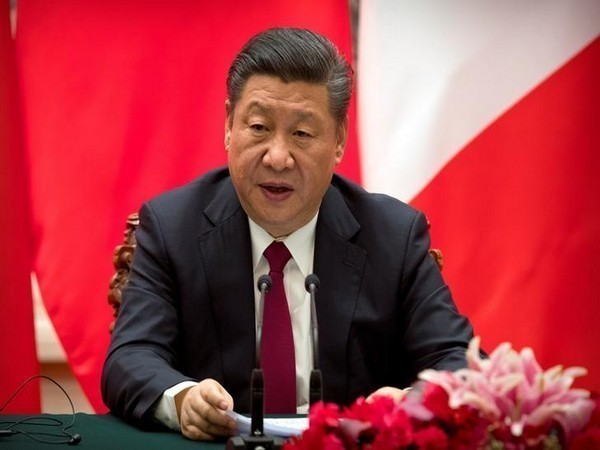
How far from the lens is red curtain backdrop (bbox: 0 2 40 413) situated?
3369 mm

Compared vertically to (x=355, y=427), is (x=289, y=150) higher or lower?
higher

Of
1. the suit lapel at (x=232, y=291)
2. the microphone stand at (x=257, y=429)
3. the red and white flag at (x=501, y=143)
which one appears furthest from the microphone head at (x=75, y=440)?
the red and white flag at (x=501, y=143)

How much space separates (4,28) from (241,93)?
1.17m

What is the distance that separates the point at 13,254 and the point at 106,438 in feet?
4.55

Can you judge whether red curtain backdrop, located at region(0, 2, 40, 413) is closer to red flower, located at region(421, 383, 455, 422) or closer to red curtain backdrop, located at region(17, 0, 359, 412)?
red curtain backdrop, located at region(17, 0, 359, 412)

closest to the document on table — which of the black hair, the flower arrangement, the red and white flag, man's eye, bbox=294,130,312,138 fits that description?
the flower arrangement

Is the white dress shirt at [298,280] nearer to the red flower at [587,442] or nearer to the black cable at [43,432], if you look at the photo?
the black cable at [43,432]

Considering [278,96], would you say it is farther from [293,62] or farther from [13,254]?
[13,254]

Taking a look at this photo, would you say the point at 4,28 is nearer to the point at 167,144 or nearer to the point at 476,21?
the point at 167,144

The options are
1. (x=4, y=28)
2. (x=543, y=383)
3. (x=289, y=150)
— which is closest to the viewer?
(x=543, y=383)

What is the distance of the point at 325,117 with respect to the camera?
8.64 feet

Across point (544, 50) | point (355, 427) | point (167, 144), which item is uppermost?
point (544, 50)

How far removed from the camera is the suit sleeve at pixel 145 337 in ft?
7.75

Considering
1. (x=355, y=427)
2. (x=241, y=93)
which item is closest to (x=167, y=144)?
(x=241, y=93)
